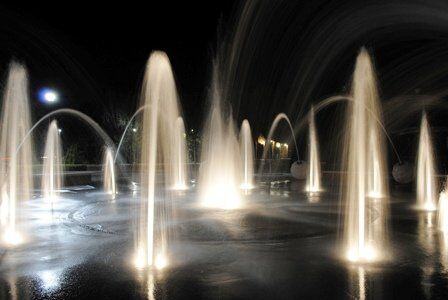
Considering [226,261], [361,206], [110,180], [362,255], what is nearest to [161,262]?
[226,261]

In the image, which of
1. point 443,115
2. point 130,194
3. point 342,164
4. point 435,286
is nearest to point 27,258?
point 435,286

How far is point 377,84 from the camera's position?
43812 mm

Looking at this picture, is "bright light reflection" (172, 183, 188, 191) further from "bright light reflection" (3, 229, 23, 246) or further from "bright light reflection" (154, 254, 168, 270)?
"bright light reflection" (154, 254, 168, 270)

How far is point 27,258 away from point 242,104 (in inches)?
2221

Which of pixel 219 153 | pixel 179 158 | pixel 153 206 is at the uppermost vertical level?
pixel 219 153

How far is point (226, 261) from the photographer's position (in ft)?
26.8

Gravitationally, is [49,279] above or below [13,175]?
below

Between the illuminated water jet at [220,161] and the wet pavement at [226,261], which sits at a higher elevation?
the illuminated water jet at [220,161]

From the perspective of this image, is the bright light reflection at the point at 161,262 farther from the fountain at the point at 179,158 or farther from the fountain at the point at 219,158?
the fountain at the point at 179,158

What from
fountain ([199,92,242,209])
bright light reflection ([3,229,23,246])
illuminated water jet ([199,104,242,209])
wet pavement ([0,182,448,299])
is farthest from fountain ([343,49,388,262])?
bright light reflection ([3,229,23,246])

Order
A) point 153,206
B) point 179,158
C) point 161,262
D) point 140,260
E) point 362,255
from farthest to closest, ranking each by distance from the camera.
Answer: point 179,158, point 153,206, point 362,255, point 140,260, point 161,262

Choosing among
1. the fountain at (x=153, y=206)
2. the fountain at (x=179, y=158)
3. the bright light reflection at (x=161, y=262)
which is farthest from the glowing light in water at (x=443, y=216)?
the fountain at (x=179, y=158)

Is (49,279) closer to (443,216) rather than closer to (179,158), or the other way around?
(443,216)

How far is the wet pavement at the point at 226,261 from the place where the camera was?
6.56 m
